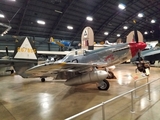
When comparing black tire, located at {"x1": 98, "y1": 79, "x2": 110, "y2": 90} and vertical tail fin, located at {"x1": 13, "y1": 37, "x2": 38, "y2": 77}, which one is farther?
vertical tail fin, located at {"x1": 13, "y1": 37, "x2": 38, "y2": 77}

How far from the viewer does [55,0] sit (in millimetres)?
14859

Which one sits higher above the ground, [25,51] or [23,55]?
[25,51]

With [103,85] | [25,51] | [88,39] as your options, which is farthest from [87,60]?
[25,51]

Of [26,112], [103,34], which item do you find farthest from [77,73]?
[103,34]

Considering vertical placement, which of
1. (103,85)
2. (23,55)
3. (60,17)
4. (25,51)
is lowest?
(103,85)

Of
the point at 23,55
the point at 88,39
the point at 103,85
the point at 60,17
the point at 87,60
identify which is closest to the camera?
the point at 103,85

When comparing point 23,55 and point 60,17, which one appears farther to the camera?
point 60,17

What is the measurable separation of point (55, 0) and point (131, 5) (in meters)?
13.0

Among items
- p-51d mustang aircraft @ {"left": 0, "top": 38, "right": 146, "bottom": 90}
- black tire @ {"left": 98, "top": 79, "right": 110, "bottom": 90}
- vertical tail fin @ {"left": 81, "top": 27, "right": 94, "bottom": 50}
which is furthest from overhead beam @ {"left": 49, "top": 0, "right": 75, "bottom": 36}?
black tire @ {"left": 98, "top": 79, "right": 110, "bottom": 90}

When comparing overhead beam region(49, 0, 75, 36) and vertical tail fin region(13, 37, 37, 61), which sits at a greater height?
overhead beam region(49, 0, 75, 36)

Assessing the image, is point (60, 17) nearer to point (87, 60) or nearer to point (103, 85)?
point (87, 60)

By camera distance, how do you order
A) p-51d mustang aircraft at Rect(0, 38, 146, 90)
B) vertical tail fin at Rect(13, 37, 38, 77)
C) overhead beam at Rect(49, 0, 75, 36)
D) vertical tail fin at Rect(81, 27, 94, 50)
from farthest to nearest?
overhead beam at Rect(49, 0, 75, 36), vertical tail fin at Rect(81, 27, 94, 50), vertical tail fin at Rect(13, 37, 38, 77), p-51d mustang aircraft at Rect(0, 38, 146, 90)

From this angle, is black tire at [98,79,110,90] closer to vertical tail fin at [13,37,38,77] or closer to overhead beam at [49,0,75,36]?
vertical tail fin at [13,37,38,77]

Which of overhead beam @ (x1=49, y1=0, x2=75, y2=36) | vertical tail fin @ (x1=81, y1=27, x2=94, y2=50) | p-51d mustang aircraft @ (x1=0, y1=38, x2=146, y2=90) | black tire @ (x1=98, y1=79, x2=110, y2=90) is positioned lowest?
black tire @ (x1=98, y1=79, x2=110, y2=90)
